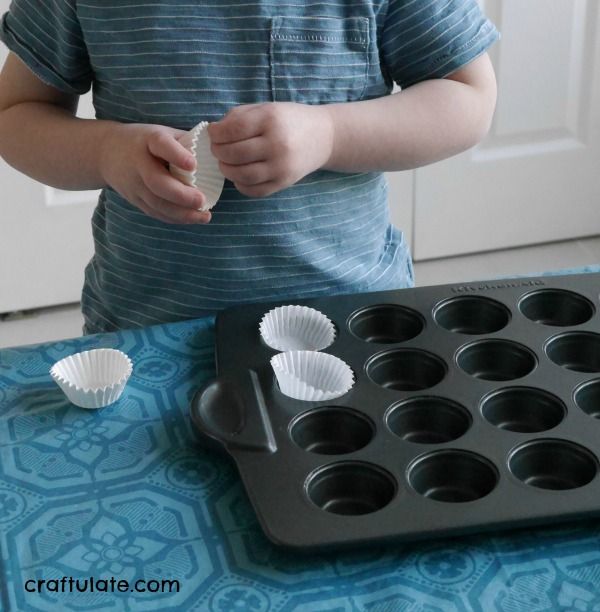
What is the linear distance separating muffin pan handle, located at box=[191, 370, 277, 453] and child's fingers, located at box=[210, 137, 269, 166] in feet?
0.42

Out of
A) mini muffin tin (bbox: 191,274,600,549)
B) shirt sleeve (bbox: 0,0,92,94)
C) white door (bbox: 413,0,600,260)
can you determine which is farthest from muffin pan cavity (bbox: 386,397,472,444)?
white door (bbox: 413,0,600,260)

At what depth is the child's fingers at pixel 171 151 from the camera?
1.91 ft

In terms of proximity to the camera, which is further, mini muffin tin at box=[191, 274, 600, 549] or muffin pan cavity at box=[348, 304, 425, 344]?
muffin pan cavity at box=[348, 304, 425, 344]

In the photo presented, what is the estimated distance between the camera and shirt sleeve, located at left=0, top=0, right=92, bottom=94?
2.44ft

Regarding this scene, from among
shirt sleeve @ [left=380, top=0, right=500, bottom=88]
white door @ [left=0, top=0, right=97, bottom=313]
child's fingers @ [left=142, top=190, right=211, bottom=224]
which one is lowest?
white door @ [left=0, top=0, right=97, bottom=313]

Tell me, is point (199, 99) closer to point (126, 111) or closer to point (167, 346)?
point (126, 111)

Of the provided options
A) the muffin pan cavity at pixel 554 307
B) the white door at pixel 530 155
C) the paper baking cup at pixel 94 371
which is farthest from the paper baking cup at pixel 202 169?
the white door at pixel 530 155

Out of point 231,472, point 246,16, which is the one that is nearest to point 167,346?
point 231,472

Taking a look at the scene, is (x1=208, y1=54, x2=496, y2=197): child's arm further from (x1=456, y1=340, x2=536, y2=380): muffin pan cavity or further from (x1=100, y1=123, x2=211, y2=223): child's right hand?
(x1=456, y1=340, x2=536, y2=380): muffin pan cavity

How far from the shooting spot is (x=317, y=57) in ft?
2.37

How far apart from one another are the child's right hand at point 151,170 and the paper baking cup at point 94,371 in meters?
0.09

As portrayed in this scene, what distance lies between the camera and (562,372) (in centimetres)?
58

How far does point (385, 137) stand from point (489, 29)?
0.40 ft

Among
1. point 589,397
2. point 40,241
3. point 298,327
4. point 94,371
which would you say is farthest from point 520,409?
point 40,241
